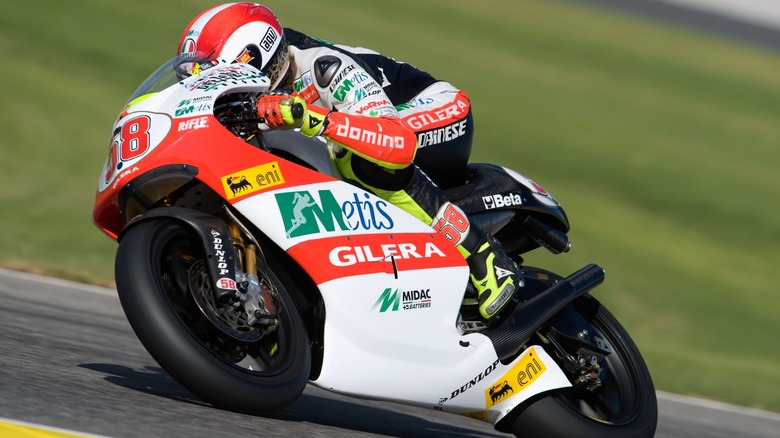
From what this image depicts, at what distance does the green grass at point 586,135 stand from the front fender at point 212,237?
14.6 feet

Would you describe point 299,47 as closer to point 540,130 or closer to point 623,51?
point 540,130

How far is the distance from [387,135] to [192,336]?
1.14 metres

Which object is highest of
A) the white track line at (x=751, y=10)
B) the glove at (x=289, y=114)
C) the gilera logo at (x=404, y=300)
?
the glove at (x=289, y=114)

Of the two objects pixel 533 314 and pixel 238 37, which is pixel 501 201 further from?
pixel 238 37

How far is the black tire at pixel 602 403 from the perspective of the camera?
15.1 ft

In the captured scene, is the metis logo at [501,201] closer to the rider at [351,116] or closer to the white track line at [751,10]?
the rider at [351,116]

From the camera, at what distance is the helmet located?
13.9 feet

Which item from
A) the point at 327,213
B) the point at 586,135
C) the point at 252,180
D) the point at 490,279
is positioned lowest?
the point at 586,135

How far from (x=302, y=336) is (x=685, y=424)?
320 centimetres

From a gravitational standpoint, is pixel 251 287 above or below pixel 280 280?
above

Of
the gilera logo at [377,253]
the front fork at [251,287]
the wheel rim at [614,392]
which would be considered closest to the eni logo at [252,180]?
the front fork at [251,287]

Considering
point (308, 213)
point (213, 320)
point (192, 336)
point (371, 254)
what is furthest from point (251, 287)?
point (371, 254)

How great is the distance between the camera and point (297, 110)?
12.9 feet

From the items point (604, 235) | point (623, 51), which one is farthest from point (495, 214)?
point (623, 51)
